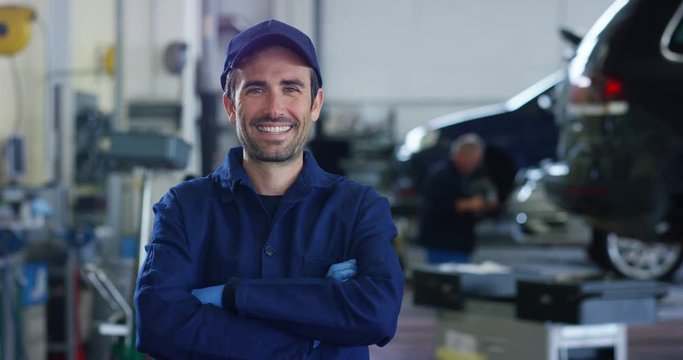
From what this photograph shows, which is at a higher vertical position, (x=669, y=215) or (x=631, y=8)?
(x=631, y=8)

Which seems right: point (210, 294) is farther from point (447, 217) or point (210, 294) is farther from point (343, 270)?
point (447, 217)

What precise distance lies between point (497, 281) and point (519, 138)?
23.2 feet

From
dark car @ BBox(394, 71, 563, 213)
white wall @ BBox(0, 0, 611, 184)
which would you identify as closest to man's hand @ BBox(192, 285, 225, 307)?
dark car @ BBox(394, 71, 563, 213)

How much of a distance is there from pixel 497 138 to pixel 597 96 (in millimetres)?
5883

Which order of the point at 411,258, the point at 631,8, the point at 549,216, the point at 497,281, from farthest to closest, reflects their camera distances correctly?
the point at 411,258
the point at 549,216
the point at 631,8
the point at 497,281

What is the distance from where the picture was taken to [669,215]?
5910 millimetres

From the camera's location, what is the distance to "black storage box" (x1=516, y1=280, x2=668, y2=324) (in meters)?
3.98

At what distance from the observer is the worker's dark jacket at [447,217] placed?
7.34m

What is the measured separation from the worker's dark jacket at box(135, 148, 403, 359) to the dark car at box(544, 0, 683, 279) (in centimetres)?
398

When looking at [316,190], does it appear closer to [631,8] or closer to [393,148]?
[631,8]

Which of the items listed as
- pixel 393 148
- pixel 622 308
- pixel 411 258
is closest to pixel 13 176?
pixel 411 258

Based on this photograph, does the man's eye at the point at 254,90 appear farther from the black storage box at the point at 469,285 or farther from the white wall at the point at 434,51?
the white wall at the point at 434,51

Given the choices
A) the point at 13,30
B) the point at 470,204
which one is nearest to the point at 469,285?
the point at 470,204

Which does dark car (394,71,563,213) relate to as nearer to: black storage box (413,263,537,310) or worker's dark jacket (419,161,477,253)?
worker's dark jacket (419,161,477,253)
